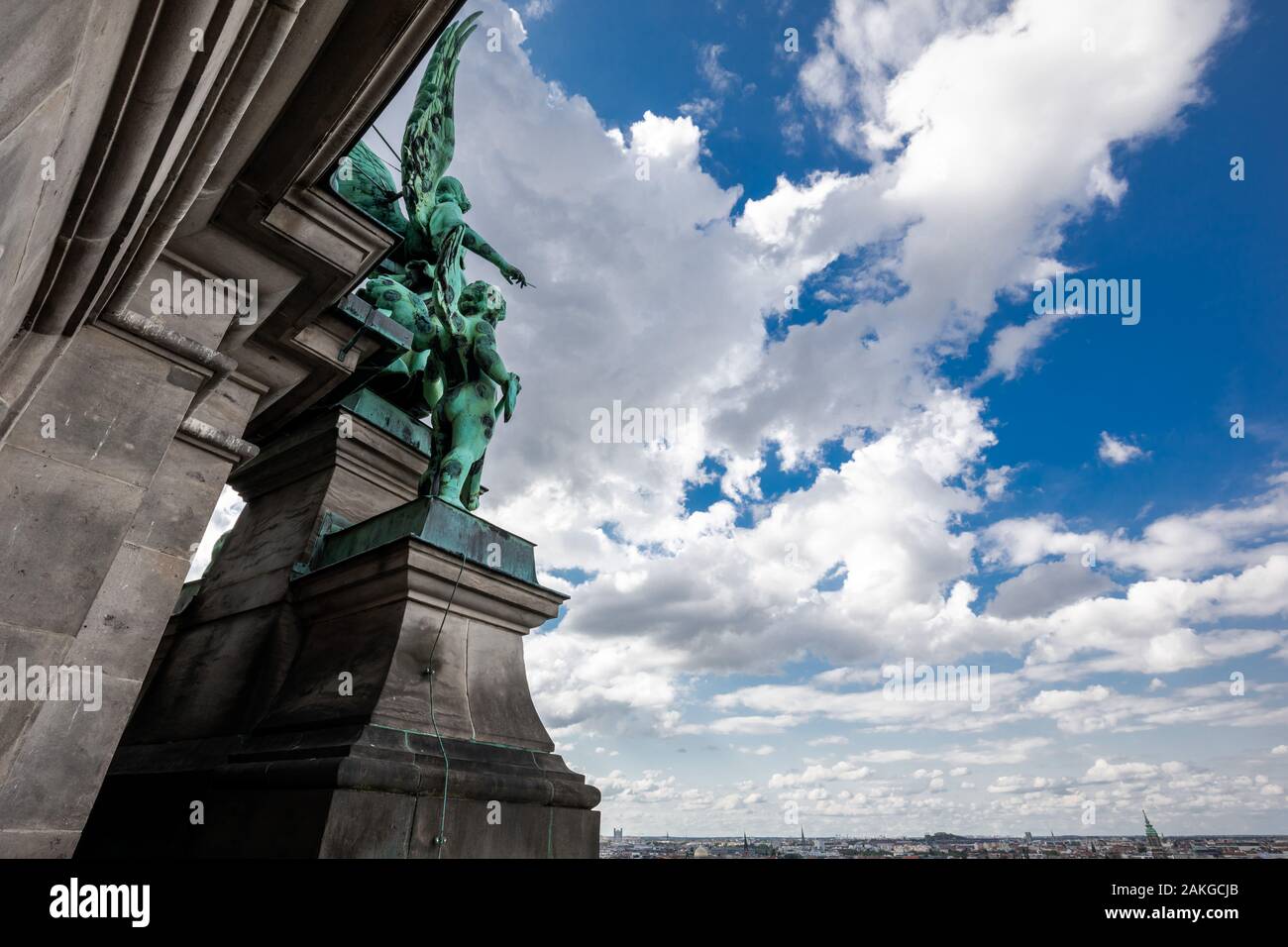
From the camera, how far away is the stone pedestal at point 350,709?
14.8 feet

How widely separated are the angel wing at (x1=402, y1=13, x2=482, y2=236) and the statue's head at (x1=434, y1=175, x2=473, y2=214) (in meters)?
0.59

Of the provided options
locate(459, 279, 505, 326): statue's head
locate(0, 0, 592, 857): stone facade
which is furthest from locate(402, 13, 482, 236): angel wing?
locate(0, 0, 592, 857): stone facade

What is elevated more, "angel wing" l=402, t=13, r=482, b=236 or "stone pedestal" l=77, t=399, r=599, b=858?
"angel wing" l=402, t=13, r=482, b=236

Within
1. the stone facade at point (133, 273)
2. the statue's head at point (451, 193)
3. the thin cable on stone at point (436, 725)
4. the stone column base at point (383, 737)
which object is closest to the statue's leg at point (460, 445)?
the stone column base at point (383, 737)

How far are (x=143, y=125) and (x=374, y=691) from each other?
3916 mm

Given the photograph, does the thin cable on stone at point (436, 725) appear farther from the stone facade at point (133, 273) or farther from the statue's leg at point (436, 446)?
the statue's leg at point (436, 446)

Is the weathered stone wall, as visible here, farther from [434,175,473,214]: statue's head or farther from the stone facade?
[434,175,473,214]: statue's head

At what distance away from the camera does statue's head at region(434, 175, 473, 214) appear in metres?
9.54

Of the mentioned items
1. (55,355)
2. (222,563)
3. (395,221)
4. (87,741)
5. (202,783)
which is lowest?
(202,783)

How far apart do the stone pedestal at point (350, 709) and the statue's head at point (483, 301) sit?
1926 mm

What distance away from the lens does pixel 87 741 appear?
13.0 ft

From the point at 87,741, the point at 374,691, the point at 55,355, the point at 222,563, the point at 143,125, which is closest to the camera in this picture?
the point at 143,125

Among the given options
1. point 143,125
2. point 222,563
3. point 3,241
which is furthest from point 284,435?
point 3,241

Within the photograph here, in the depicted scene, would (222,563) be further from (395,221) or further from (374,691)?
(395,221)
